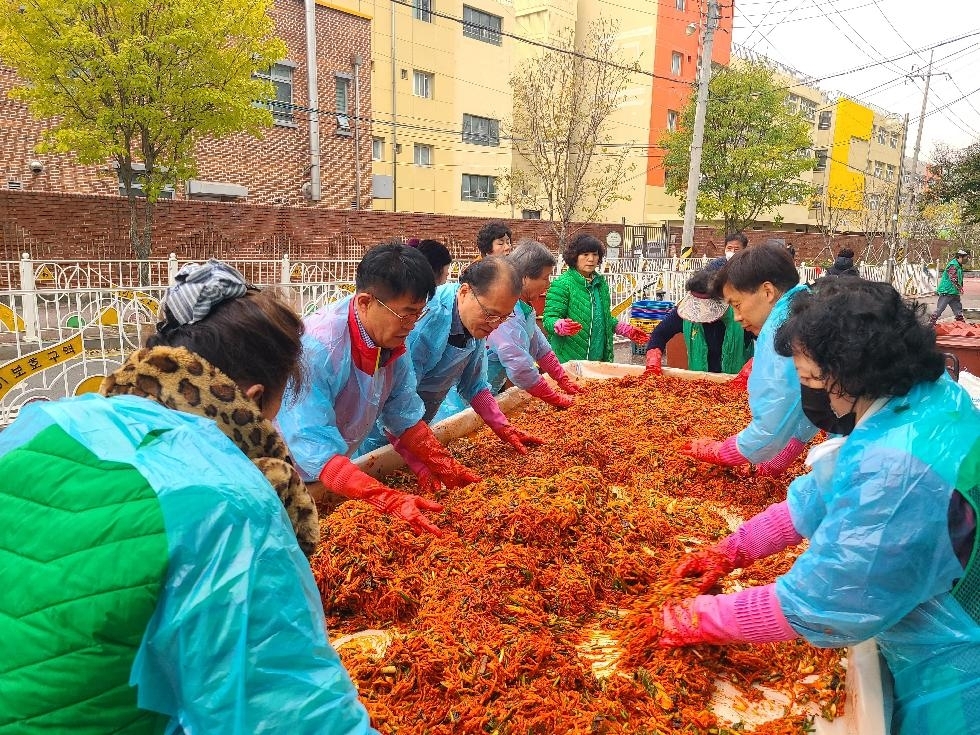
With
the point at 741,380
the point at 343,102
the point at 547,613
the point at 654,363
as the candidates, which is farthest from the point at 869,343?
the point at 343,102

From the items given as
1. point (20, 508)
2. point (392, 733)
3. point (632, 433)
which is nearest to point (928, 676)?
point (392, 733)

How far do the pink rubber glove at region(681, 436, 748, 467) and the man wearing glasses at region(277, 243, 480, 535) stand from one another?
134 cm

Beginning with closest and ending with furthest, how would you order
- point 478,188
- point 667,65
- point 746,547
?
point 746,547, point 478,188, point 667,65

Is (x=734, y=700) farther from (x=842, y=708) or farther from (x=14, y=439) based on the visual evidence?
(x=14, y=439)

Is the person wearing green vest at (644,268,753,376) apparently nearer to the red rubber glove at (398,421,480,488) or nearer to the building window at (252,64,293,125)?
the red rubber glove at (398,421,480,488)

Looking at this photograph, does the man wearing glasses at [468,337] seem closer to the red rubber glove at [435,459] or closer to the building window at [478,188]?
the red rubber glove at [435,459]

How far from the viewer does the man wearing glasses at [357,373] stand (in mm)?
2396

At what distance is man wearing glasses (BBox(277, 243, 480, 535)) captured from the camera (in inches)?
94.3

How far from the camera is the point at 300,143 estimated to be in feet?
64.7

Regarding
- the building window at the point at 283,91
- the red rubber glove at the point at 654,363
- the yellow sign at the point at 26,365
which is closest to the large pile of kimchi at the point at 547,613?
the red rubber glove at the point at 654,363

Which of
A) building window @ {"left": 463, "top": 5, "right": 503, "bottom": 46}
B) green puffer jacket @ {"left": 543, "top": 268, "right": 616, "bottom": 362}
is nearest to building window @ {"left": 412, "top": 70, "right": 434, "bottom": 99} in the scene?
building window @ {"left": 463, "top": 5, "right": 503, "bottom": 46}

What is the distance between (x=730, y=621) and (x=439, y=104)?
79.9 ft

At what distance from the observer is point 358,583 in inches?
77.1

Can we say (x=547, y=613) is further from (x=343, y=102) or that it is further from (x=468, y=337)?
(x=343, y=102)
